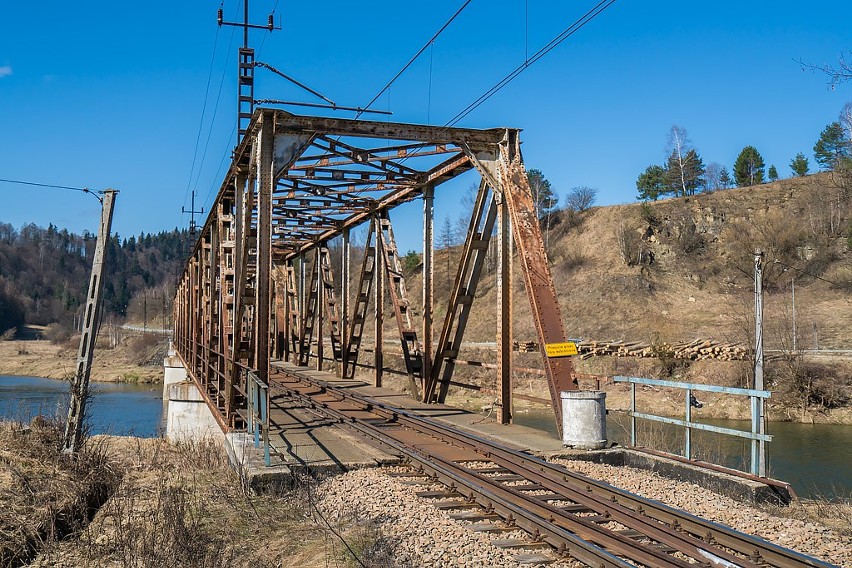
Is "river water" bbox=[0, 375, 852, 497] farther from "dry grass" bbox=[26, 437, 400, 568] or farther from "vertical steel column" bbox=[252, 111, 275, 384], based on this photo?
"dry grass" bbox=[26, 437, 400, 568]

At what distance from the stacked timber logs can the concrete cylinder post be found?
79.1 ft

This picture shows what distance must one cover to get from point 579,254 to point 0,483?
179 ft

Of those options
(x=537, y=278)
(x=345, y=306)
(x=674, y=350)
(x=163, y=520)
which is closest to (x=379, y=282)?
(x=345, y=306)

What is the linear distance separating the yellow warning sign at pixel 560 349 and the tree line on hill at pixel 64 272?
116 meters

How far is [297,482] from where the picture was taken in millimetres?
8281

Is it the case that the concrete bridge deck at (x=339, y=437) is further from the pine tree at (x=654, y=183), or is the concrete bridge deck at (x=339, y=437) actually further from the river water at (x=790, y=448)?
the pine tree at (x=654, y=183)

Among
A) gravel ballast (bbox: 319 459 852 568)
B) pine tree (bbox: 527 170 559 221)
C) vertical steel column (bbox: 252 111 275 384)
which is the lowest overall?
gravel ballast (bbox: 319 459 852 568)

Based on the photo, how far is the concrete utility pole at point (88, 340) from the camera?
40.2 ft

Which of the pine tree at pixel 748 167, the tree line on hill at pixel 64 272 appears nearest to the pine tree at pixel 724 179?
the pine tree at pixel 748 167

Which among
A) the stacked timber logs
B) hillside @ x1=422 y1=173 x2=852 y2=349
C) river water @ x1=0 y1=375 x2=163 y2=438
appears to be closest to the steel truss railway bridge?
river water @ x1=0 y1=375 x2=163 y2=438

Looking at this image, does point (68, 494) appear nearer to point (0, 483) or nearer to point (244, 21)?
point (0, 483)

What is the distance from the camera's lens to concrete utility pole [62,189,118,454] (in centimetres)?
1224

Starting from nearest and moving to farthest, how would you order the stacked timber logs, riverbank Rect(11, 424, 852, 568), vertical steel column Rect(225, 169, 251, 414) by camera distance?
riverbank Rect(11, 424, 852, 568)
vertical steel column Rect(225, 169, 251, 414)
the stacked timber logs


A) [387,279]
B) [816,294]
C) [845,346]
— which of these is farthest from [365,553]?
[816,294]
